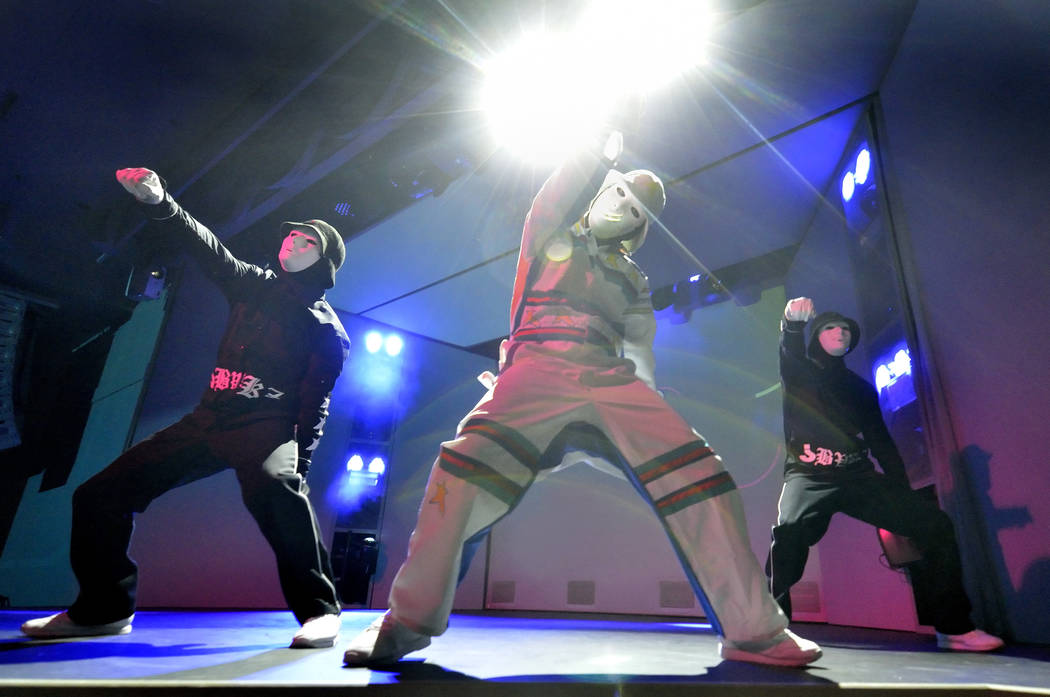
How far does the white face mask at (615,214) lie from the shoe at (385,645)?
133cm

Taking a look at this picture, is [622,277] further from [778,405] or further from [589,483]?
[589,483]

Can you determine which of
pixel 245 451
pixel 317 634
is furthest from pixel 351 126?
pixel 317 634

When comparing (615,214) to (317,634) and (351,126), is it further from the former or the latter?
(351,126)

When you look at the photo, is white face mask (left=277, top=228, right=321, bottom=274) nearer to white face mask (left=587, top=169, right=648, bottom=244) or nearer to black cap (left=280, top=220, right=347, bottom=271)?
black cap (left=280, top=220, right=347, bottom=271)

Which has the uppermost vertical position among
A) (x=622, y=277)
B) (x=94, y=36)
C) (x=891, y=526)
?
(x=94, y=36)

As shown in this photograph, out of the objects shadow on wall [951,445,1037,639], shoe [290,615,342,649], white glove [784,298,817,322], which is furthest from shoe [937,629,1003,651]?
shoe [290,615,342,649]

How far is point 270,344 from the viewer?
2336 mm

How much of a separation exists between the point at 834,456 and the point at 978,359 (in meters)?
1.03

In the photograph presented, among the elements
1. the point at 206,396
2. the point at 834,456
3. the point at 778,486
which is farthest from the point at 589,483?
the point at 206,396

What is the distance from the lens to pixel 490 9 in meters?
3.24

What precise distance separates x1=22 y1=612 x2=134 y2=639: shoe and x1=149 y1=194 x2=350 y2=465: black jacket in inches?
31.3

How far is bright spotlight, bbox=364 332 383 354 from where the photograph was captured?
604 centimetres

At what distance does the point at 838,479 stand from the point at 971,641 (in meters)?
0.72

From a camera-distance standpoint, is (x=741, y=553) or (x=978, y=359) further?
(x=978, y=359)
